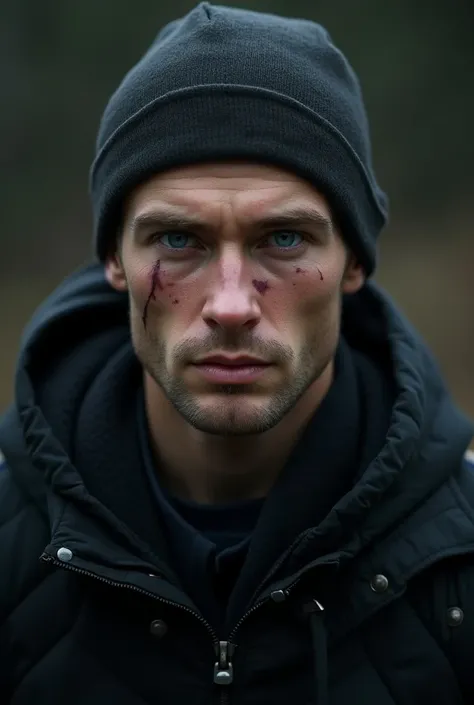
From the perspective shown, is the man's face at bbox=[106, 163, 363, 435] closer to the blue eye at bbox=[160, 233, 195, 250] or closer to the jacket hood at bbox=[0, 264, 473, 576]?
the blue eye at bbox=[160, 233, 195, 250]

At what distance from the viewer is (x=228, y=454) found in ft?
7.39

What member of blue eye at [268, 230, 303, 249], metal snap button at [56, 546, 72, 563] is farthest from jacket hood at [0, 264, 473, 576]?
blue eye at [268, 230, 303, 249]

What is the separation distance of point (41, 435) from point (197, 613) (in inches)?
17.6

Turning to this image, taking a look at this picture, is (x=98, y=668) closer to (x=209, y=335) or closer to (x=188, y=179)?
(x=209, y=335)

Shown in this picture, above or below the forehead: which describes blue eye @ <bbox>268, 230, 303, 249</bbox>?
below

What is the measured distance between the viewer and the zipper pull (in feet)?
6.53

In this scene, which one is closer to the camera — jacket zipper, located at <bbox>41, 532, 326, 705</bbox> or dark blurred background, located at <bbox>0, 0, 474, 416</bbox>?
jacket zipper, located at <bbox>41, 532, 326, 705</bbox>

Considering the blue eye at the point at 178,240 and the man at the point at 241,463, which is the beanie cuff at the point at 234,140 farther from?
the blue eye at the point at 178,240

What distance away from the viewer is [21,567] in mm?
2168

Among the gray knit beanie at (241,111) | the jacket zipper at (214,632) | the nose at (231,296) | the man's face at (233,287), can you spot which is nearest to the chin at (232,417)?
the man's face at (233,287)

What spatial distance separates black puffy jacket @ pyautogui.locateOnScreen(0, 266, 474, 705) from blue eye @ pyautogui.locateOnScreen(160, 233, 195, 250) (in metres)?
0.42

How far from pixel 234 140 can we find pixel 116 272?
0.45 metres

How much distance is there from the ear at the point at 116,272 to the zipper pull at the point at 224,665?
75 centimetres

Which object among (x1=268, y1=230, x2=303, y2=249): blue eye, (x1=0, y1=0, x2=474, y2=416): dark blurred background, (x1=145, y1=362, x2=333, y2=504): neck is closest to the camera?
(x1=268, y1=230, x2=303, y2=249): blue eye
